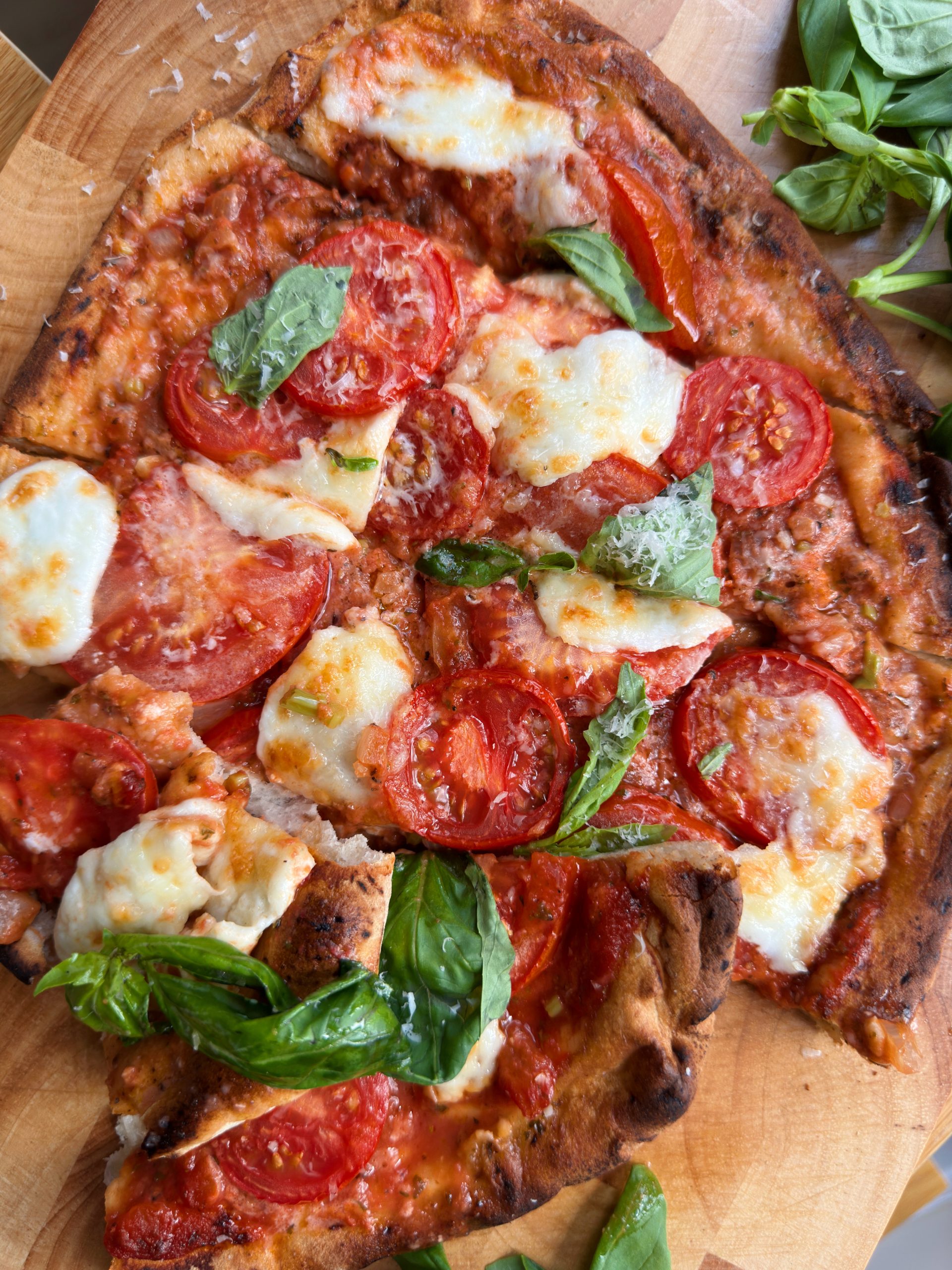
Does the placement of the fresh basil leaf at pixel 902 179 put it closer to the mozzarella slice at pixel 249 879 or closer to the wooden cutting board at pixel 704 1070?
the wooden cutting board at pixel 704 1070

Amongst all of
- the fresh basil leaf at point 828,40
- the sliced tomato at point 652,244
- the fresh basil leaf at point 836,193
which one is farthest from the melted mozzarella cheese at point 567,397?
the fresh basil leaf at point 828,40

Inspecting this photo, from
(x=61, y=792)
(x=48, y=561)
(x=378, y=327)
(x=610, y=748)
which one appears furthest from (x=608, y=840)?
(x=48, y=561)

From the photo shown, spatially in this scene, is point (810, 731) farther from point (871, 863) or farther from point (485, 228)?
point (485, 228)

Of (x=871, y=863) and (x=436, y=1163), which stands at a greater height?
(x=871, y=863)

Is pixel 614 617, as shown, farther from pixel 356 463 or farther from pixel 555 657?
pixel 356 463

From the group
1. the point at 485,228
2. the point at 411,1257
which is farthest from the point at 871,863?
the point at 485,228

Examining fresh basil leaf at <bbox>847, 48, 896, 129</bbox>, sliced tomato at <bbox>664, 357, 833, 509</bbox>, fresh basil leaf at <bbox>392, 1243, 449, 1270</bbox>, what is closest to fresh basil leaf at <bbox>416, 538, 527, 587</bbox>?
sliced tomato at <bbox>664, 357, 833, 509</bbox>
